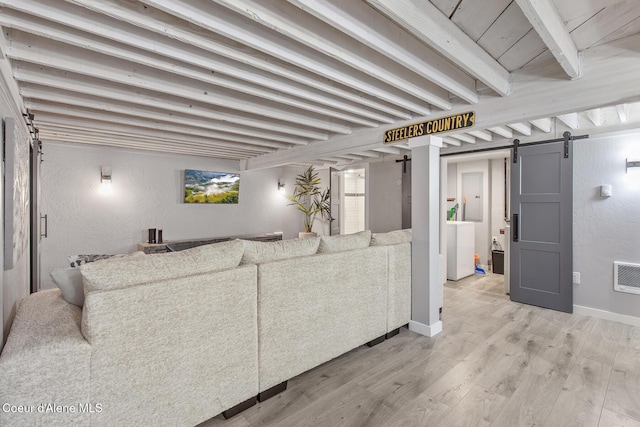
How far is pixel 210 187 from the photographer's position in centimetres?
596

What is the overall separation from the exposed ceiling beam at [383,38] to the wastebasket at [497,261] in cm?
439

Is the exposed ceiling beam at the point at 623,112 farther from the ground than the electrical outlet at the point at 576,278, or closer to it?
farther from the ground

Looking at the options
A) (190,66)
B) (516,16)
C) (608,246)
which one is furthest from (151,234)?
(608,246)

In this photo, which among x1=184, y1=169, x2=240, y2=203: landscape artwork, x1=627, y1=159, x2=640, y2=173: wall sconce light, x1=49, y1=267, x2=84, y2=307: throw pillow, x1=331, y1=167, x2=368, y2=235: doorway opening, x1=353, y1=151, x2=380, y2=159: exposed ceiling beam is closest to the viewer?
x1=49, y1=267, x2=84, y2=307: throw pillow

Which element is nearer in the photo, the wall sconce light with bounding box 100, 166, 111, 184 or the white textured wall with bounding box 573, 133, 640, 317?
the white textured wall with bounding box 573, 133, 640, 317

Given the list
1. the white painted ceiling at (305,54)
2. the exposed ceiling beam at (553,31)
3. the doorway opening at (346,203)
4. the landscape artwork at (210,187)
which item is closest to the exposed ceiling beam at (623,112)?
the white painted ceiling at (305,54)

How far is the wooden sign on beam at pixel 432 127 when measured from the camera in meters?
2.77

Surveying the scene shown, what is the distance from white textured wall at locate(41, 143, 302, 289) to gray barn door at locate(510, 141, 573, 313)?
4.91 meters

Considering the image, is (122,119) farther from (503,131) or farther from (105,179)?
→ (503,131)

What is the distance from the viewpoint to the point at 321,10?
1.41m

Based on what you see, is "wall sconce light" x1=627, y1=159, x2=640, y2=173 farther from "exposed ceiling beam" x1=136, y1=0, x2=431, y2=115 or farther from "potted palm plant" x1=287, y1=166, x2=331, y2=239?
"potted palm plant" x1=287, y1=166, x2=331, y2=239

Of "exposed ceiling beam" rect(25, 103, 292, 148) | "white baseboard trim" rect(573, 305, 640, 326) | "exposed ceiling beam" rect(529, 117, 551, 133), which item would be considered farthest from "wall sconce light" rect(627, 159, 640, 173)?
"exposed ceiling beam" rect(25, 103, 292, 148)

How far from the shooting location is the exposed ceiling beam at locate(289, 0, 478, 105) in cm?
145

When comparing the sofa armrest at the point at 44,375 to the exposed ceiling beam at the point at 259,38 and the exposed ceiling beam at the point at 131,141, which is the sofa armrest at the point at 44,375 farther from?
the exposed ceiling beam at the point at 131,141
